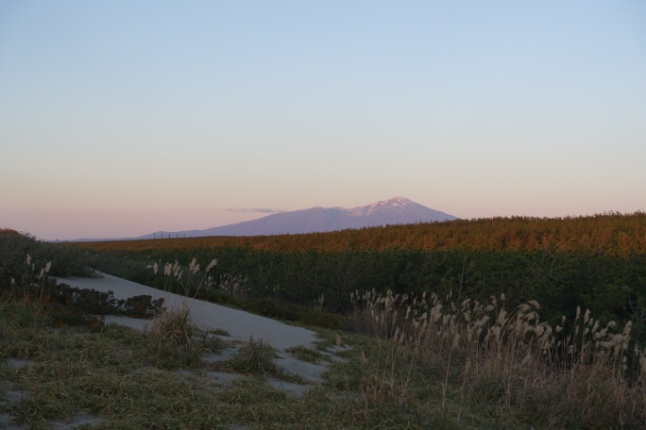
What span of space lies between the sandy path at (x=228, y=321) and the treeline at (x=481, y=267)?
1456mm

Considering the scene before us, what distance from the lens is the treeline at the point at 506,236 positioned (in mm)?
17875

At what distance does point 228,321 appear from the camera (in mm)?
9633

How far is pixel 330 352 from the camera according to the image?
27.5ft

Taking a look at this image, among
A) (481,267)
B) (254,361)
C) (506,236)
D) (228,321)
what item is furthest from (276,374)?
(506,236)

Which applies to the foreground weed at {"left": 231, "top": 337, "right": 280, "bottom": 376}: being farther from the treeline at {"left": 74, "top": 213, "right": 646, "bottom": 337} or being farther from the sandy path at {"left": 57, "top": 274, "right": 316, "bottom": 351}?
the treeline at {"left": 74, "top": 213, "right": 646, "bottom": 337}

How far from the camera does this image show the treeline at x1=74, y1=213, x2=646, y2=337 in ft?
36.7

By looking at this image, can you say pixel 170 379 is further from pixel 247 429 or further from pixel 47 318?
pixel 47 318

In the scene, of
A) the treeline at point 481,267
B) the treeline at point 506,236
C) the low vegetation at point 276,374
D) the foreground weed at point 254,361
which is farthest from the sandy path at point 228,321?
the treeline at point 506,236

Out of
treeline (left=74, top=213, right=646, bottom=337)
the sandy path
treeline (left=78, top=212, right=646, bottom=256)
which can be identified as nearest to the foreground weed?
the sandy path

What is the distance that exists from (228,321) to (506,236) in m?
14.9

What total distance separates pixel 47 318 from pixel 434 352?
4706 millimetres

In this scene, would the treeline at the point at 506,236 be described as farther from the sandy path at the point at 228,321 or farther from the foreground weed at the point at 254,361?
the foreground weed at the point at 254,361

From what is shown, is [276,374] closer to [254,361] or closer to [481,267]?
[254,361]

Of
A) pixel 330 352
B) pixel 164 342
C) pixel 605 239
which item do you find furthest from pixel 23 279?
pixel 605 239
